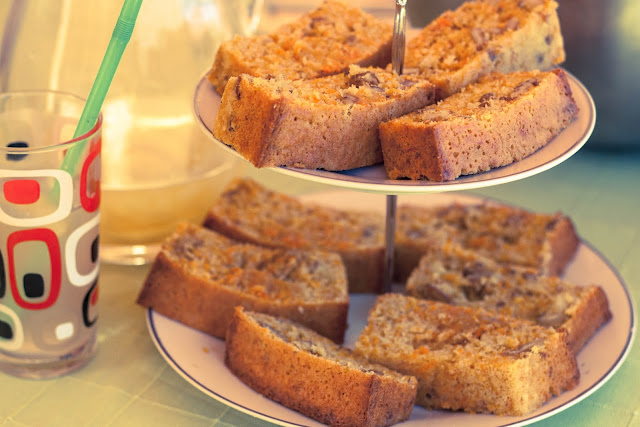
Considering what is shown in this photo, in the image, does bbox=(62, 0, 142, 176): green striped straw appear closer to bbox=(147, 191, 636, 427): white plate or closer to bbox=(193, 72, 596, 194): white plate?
bbox=(193, 72, 596, 194): white plate

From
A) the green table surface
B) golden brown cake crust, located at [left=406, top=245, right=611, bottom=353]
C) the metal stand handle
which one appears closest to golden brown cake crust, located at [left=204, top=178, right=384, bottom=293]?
the metal stand handle

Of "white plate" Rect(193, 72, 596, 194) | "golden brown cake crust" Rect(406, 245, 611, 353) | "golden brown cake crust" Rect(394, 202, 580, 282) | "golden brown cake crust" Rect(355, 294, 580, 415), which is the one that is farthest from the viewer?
"golden brown cake crust" Rect(394, 202, 580, 282)

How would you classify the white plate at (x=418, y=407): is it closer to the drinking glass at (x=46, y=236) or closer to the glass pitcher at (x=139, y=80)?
the drinking glass at (x=46, y=236)

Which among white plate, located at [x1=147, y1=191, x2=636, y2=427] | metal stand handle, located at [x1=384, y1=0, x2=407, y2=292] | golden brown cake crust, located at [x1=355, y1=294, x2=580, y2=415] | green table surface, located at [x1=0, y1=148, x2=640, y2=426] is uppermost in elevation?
metal stand handle, located at [x1=384, y1=0, x2=407, y2=292]

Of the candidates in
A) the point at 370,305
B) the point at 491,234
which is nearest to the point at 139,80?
the point at 370,305

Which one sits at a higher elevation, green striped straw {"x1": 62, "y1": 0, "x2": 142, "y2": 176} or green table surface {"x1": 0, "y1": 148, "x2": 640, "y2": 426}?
green striped straw {"x1": 62, "y1": 0, "x2": 142, "y2": 176}

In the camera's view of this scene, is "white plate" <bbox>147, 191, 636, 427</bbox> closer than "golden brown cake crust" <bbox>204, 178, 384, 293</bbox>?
Yes

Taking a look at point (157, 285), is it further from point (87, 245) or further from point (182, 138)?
point (182, 138)

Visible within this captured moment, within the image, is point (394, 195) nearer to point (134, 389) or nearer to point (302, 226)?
point (302, 226)
